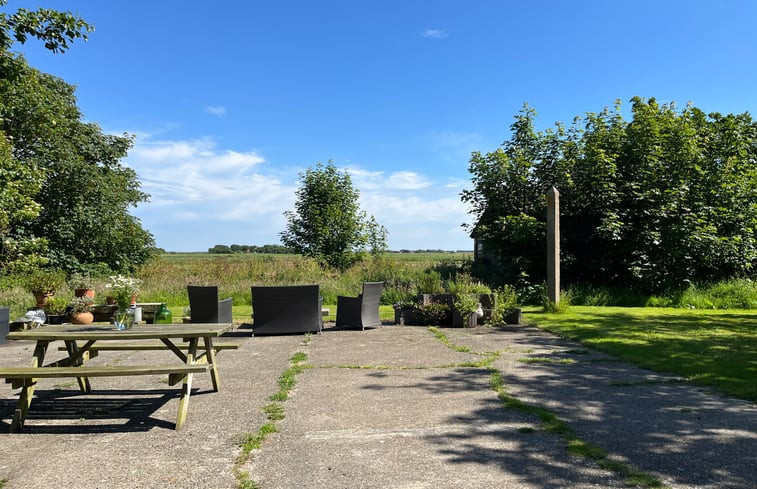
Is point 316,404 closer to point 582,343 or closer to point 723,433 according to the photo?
point 723,433

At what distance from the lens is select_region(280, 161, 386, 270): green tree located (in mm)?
21016

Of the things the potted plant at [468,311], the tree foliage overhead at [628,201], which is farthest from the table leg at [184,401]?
the tree foliage overhead at [628,201]

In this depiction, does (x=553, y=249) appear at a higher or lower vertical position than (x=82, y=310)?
higher

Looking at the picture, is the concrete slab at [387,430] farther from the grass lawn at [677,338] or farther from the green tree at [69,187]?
the green tree at [69,187]

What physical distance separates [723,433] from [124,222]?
22.5 m

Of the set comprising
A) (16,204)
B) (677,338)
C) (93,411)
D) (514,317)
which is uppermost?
(16,204)

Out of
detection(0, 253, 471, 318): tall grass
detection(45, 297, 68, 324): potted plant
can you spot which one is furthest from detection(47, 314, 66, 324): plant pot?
detection(0, 253, 471, 318): tall grass

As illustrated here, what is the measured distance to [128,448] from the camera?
10.1 feet

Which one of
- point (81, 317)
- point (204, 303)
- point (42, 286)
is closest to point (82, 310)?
point (81, 317)

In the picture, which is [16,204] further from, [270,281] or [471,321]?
[471,321]

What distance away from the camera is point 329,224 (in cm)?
2112

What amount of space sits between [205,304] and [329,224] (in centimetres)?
1343

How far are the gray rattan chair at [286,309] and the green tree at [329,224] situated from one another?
39.9 ft

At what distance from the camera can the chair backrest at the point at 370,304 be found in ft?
27.7
